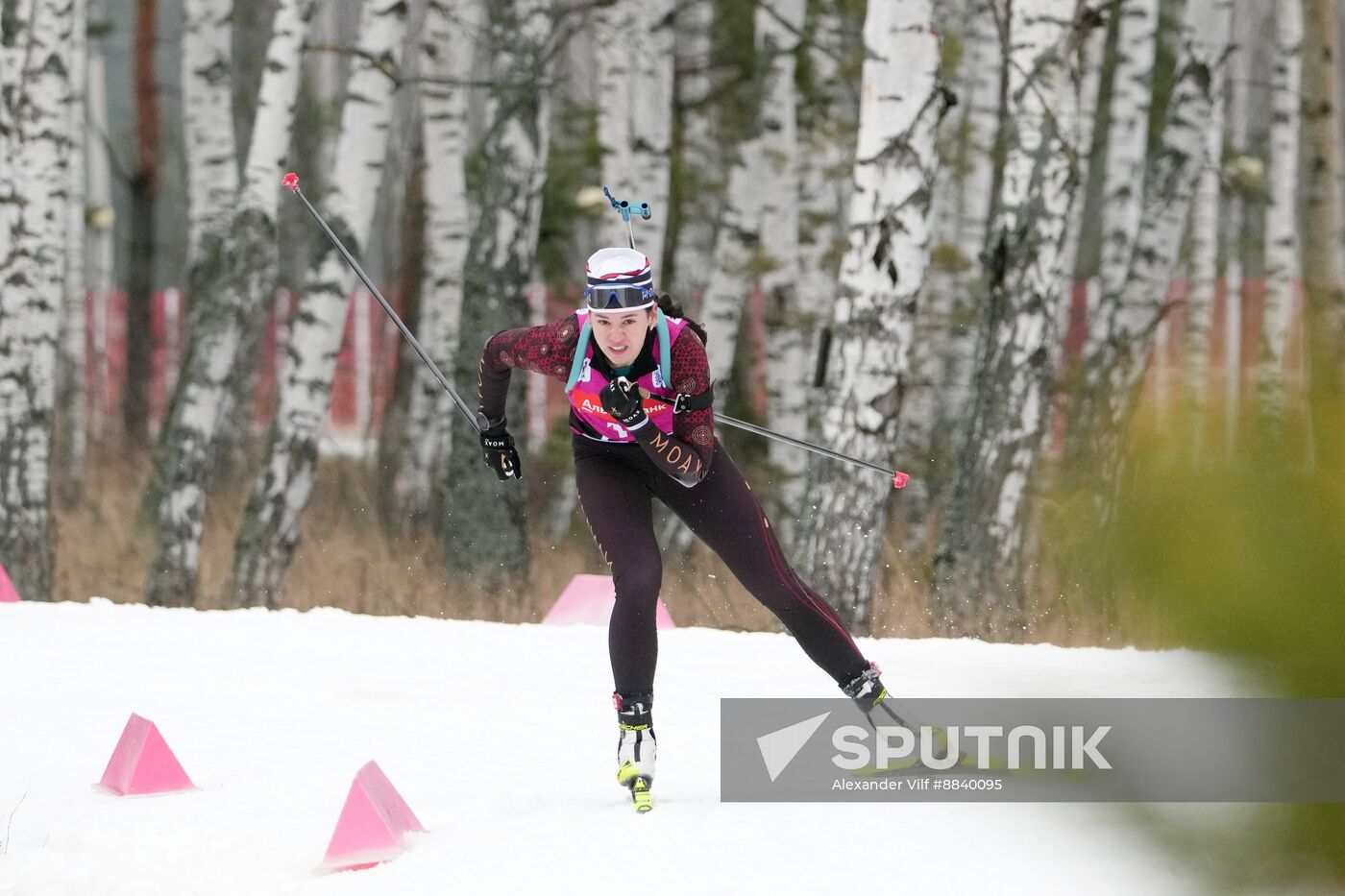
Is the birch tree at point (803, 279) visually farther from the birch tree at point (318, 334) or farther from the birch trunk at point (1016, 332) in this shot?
the birch tree at point (318, 334)

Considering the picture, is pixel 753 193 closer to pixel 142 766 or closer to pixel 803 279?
pixel 803 279

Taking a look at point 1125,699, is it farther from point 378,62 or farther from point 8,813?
point 378,62

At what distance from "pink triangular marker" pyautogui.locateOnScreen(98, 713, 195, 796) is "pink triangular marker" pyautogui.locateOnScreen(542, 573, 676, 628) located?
314 centimetres

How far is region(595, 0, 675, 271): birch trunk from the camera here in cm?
1156

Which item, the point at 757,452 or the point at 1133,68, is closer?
the point at 1133,68

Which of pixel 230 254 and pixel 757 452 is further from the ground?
pixel 230 254

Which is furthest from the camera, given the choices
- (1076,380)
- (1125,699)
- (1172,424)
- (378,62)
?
(1076,380)

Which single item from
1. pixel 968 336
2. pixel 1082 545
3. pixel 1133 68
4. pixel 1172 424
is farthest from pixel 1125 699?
pixel 968 336

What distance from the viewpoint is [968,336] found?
14.8m

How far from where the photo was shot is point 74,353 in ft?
52.4

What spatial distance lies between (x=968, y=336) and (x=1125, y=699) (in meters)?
13.1

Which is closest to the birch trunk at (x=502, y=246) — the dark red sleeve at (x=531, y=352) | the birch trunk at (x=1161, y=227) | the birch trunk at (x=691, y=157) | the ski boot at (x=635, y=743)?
the birch trunk at (x=691, y=157)

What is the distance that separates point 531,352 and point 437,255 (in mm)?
8228

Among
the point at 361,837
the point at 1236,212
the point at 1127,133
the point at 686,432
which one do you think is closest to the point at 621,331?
the point at 686,432
